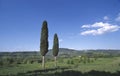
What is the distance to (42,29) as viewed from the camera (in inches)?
2021

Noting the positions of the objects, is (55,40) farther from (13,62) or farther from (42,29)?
(13,62)

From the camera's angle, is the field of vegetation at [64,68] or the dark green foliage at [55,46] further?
the dark green foliage at [55,46]

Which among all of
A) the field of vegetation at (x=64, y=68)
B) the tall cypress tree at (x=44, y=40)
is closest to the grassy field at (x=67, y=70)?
the field of vegetation at (x=64, y=68)

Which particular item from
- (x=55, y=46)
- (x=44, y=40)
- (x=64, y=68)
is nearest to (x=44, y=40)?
(x=44, y=40)

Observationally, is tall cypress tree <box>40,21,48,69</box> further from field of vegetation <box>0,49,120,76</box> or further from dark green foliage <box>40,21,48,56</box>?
field of vegetation <box>0,49,120,76</box>

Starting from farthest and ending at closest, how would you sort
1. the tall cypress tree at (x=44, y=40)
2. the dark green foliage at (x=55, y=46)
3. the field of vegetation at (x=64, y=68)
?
1. the dark green foliage at (x=55, y=46)
2. the tall cypress tree at (x=44, y=40)
3. the field of vegetation at (x=64, y=68)

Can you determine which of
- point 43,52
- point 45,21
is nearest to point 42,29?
point 45,21

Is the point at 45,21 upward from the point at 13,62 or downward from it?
upward

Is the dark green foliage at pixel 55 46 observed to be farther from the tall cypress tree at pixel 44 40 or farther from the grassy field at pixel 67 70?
the tall cypress tree at pixel 44 40

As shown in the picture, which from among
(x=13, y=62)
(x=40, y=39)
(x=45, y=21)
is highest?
(x=45, y=21)

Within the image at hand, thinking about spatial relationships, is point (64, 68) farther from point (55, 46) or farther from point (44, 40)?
point (55, 46)

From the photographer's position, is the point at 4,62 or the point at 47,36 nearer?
the point at 47,36

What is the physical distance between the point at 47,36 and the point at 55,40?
41.2ft

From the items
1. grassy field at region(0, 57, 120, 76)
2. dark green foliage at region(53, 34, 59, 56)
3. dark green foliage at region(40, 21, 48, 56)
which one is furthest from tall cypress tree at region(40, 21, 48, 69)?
dark green foliage at region(53, 34, 59, 56)
